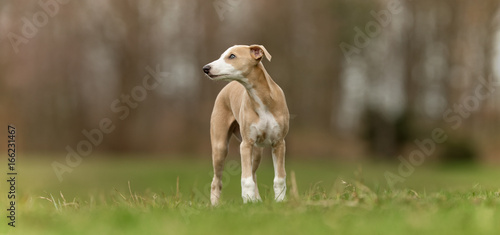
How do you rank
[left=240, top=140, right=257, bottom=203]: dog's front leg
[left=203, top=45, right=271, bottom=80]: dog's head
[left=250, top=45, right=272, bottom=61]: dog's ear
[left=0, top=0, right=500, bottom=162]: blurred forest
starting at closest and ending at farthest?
[left=203, top=45, right=271, bottom=80]: dog's head, [left=240, top=140, right=257, bottom=203]: dog's front leg, [left=250, top=45, right=272, bottom=61]: dog's ear, [left=0, top=0, right=500, bottom=162]: blurred forest

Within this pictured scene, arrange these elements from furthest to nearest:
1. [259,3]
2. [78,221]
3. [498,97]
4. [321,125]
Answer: [498,97], [321,125], [259,3], [78,221]

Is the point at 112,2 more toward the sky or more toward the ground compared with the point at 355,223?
more toward the sky

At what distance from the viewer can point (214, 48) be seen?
25.0 m

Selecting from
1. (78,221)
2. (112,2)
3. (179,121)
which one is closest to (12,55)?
(112,2)

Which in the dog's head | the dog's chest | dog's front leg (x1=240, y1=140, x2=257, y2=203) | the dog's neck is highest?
the dog's head

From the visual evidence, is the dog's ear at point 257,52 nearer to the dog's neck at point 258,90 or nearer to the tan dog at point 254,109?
the tan dog at point 254,109

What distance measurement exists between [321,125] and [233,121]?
799 inches

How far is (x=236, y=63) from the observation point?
20.4ft

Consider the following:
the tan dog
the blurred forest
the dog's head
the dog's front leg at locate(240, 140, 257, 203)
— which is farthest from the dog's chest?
the blurred forest

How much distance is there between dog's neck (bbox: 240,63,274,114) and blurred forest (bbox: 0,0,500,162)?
1731cm

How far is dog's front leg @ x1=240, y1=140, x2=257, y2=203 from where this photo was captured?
20.3ft

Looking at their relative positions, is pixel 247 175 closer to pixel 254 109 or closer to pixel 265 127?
pixel 265 127

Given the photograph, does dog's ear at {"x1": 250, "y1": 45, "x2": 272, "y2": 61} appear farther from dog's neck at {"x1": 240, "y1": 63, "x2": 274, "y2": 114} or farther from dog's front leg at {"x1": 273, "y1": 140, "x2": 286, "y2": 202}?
dog's front leg at {"x1": 273, "y1": 140, "x2": 286, "y2": 202}

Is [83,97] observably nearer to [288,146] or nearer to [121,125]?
[121,125]
